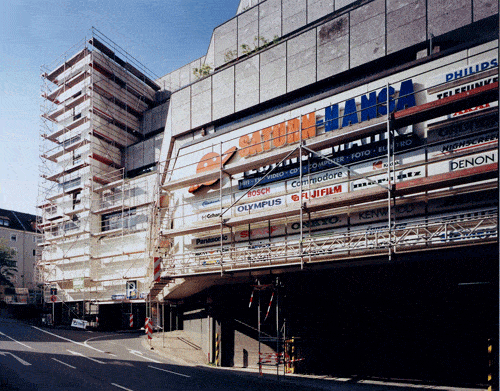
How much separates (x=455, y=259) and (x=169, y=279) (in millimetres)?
12860

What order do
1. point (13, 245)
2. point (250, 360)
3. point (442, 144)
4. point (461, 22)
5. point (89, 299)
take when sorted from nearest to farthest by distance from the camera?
point (442, 144) → point (461, 22) → point (250, 360) → point (89, 299) → point (13, 245)

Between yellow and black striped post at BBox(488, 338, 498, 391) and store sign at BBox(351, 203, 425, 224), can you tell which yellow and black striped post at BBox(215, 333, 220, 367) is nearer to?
store sign at BBox(351, 203, 425, 224)

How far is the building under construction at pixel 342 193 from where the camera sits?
14391 millimetres

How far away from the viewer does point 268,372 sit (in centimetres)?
1883

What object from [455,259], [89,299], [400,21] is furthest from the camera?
[89,299]

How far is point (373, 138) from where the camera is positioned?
16781mm

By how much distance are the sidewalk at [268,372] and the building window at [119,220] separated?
8.20 meters

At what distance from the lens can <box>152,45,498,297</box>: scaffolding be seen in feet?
45.6

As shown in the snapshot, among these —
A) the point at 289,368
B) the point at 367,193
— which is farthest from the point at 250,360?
the point at 367,193

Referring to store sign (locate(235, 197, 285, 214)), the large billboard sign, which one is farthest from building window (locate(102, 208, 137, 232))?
store sign (locate(235, 197, 285, 214))

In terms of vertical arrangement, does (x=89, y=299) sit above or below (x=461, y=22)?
below

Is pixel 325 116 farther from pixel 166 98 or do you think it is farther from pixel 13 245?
pixel 13 245

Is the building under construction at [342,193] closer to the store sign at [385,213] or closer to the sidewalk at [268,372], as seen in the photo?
the store sign at [385,213]

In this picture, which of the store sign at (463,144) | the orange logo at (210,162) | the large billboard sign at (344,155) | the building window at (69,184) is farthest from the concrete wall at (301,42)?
the building window at (69,184)
